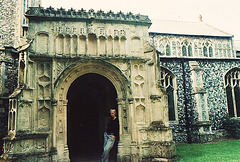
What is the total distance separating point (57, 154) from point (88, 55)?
13.8ft

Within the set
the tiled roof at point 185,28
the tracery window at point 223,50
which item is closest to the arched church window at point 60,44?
the tiled roof at point 185,28

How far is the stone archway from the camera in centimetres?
750

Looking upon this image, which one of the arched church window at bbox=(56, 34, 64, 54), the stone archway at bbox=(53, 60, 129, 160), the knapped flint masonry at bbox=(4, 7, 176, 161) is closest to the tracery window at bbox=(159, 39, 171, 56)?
the knapped flint masonry at bbox=(4, 7, 176, 161)

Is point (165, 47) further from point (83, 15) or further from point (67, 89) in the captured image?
point (67, 89)

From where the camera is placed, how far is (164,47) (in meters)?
16.2

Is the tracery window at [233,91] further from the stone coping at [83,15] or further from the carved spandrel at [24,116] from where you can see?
the carved spandrel at [24,116]

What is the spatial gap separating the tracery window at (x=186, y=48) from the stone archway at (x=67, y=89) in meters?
10.1

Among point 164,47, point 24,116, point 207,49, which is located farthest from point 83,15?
point 207,49

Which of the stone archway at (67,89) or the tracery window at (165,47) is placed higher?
the tracery window at (165,47)

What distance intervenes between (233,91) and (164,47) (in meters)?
6.74

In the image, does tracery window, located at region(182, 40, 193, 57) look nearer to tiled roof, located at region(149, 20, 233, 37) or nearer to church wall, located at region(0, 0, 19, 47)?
tiled roof, located at region(149, 20, 233, 37)

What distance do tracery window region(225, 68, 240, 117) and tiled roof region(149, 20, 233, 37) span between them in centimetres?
391

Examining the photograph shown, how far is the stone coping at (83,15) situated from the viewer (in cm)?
802

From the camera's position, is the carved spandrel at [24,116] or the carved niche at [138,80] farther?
the carved niche at [138,80]
